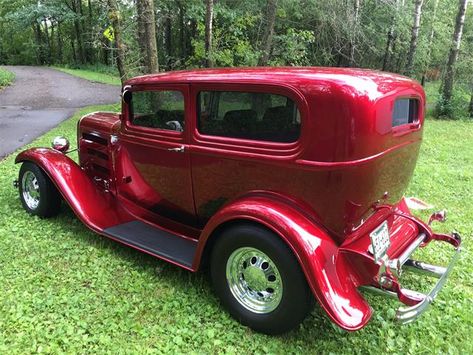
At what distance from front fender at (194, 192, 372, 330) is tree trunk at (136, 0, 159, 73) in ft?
19.3

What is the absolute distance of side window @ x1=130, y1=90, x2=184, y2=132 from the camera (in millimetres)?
3273

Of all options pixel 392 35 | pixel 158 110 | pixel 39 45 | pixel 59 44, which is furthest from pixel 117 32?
pixel 59 44

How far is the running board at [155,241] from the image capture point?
3.25 m

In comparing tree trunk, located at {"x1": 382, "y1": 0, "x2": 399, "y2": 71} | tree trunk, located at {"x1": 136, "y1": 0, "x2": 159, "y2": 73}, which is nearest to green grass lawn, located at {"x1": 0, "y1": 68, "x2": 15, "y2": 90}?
tree trunk, located at {"x1": 136, "y1": 0, "x2": 159, "y2": 73}

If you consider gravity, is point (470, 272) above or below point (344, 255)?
below

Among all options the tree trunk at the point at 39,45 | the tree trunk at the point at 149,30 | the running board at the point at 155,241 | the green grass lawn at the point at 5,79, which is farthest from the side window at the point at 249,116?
the tree trunk at the point at 39,45

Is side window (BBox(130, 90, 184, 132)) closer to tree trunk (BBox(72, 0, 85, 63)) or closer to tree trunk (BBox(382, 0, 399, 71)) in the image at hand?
tree trunk (BBox(382, 0, 399, 71))

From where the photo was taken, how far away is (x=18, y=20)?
27.1 metres

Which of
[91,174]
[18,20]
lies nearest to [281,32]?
[91,174]

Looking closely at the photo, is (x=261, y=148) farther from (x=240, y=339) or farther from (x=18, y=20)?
(x=18, y=20)

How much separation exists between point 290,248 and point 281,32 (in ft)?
47.0

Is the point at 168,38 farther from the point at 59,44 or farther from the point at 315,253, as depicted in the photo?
the point at 315,253

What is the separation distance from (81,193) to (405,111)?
3.02 metres

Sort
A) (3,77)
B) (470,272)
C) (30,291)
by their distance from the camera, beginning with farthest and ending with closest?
1. (3,77)
2. (470,272)
3. (30,291)
